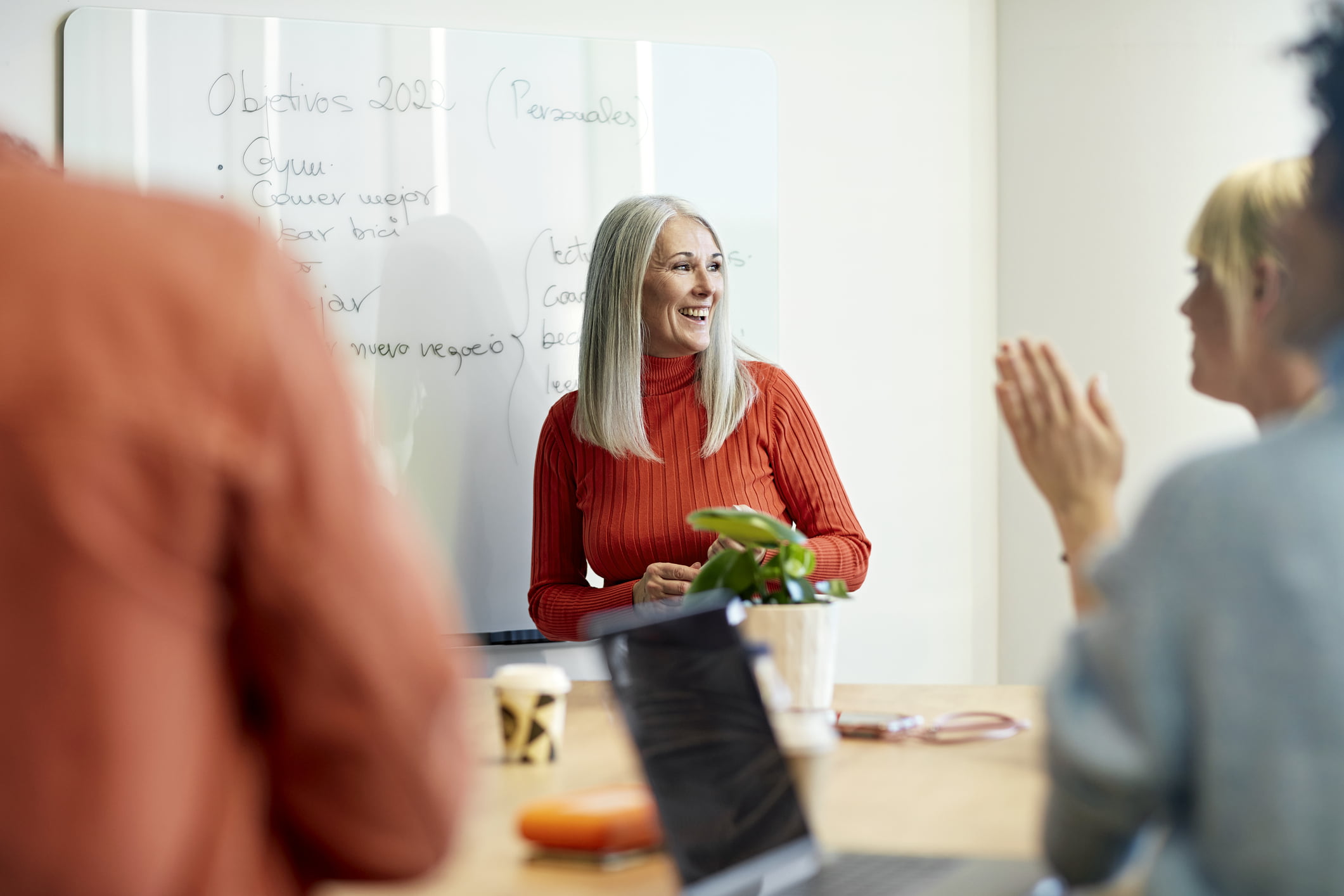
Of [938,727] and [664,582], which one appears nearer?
[938,727]

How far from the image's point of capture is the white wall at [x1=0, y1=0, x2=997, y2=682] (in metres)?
3.33

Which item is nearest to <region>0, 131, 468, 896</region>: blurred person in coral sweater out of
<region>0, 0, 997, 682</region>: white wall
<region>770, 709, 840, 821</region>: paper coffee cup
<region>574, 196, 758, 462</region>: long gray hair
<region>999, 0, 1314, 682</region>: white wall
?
<region>770, 709, 840, 821</region>: paper coffee cup

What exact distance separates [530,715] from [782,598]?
1.04ft

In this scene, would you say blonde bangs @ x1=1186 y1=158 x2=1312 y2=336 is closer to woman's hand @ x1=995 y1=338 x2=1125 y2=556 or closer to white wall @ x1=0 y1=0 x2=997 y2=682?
woman's hand @ x1=995 y1=338 x2=1125 y2=556

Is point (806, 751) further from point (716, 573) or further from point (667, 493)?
A: point (667, 493)

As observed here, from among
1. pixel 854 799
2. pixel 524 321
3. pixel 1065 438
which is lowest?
pixel 854 799

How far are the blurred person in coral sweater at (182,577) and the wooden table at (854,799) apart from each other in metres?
0.13

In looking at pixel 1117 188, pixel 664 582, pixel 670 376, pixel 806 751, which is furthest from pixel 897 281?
pixel 806 751

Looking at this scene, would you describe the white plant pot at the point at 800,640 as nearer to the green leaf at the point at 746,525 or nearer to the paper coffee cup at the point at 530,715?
the green leaf at the point at 746,525

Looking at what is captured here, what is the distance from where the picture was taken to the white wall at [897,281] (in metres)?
3.33

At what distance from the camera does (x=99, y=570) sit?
1.96ft

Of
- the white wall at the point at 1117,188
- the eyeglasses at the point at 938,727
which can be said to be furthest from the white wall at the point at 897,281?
the eyeglasses at the point at 938,727

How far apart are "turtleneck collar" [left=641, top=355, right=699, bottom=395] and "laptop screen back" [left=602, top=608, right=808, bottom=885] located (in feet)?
5.84

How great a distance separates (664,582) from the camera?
89.6 inches
